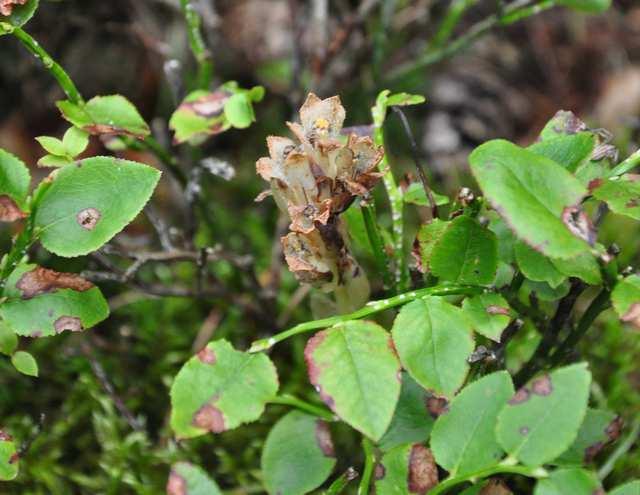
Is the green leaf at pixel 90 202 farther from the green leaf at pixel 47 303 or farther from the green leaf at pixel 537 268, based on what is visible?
the green leaf at pixel 537 268

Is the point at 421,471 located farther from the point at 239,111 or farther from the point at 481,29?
the point at 481,29

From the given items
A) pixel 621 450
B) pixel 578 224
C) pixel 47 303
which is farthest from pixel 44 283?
pixel 621 450

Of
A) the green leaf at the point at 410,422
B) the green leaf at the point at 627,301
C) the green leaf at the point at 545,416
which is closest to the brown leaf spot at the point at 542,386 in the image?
the green leaf at the point at 545,416

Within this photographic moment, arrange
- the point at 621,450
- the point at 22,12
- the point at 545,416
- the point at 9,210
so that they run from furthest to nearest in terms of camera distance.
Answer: the point at 621,450
the point at 22,12
the point at 9,210
the point at 545,416

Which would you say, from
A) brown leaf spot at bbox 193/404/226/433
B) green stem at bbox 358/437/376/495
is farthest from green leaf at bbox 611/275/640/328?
brown leaf spot at bbox 193/404/226/433

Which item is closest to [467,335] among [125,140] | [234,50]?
[125,140]

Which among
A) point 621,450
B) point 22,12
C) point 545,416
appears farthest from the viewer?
point 621,450

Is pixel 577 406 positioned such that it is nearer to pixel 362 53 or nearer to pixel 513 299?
pixel 513 299
